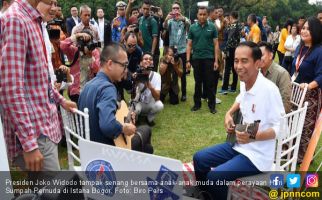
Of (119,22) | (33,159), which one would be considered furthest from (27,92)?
(119,22)

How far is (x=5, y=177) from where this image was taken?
171 cm

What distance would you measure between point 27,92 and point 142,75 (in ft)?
9.88

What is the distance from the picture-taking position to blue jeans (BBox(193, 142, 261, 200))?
2496mm

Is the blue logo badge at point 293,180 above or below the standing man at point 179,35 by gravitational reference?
below

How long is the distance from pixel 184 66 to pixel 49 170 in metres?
4.71

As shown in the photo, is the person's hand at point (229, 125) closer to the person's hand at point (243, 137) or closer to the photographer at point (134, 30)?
the person's hand at point (243, 137)

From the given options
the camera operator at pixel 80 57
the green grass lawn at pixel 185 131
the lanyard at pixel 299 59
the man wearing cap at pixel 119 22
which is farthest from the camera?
the man wearing cap at pixel 119 22

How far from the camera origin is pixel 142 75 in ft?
15.9

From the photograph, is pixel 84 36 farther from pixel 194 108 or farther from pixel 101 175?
pixel 101 175

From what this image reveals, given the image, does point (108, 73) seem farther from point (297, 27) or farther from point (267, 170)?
point (297, 27)

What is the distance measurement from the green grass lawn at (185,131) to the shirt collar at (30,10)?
7.33ft

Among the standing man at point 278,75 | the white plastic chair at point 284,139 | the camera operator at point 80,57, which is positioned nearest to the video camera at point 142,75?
the camera operator at point 80,57

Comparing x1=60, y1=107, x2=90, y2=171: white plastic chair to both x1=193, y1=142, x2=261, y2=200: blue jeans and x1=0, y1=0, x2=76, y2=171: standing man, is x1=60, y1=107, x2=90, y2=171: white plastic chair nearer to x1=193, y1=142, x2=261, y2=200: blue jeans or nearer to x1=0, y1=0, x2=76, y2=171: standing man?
x1=0, y1=0, x2=76, y2=171: standing man

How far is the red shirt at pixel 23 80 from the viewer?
68.7 inches
